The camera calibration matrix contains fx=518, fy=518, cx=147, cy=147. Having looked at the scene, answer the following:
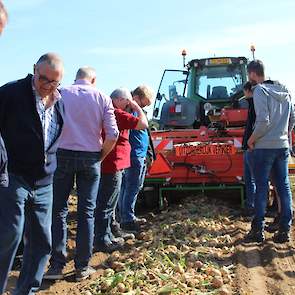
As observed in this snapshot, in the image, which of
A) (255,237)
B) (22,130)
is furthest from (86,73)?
(255,237)

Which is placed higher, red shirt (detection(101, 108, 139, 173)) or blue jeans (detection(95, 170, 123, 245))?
red shirt (detection(101, 108, 139, 173))

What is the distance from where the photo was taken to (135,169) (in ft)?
20.9

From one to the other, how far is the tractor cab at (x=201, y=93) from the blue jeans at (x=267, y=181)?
426 centimetres

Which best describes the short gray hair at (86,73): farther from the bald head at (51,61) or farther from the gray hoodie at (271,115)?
the gray hoodie at (271,115)

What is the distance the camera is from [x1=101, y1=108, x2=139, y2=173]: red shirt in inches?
200

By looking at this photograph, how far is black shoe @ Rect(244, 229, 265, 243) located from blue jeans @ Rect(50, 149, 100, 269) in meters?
1.97

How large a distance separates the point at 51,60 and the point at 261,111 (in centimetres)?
263

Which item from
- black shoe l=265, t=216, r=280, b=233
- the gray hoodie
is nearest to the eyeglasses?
the gray hoodie

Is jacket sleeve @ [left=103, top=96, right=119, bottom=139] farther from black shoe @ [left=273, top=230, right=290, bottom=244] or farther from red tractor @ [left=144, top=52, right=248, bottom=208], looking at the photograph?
red tractor @ [left=144, top=52, right=248, bottom=208]

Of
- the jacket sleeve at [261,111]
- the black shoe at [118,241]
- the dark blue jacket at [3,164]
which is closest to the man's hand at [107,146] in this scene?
the black shoe at [118,241]

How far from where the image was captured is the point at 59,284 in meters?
4.44

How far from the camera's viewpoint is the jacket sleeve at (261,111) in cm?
538

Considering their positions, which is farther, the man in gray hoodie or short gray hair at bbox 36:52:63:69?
the man in gray hoodie

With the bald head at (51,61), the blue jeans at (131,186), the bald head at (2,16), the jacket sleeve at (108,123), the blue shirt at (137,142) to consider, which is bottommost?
the blue jeans at (131,186)
